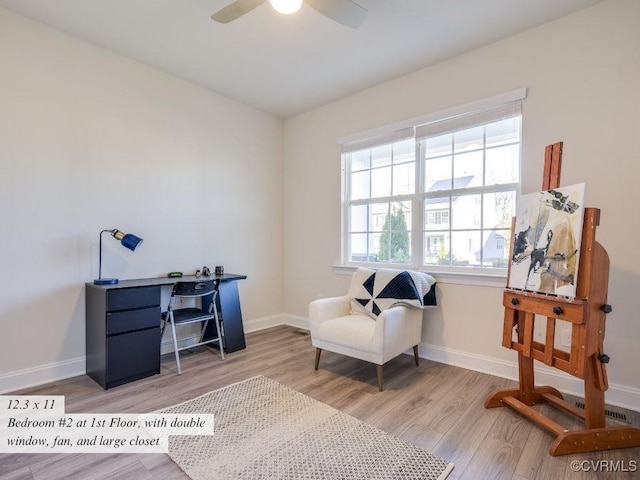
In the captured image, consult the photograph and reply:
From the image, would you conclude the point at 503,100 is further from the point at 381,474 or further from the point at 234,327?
the point at 234,327

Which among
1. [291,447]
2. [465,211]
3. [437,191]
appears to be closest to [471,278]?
[465,211]

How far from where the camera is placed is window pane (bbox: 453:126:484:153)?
288 cm

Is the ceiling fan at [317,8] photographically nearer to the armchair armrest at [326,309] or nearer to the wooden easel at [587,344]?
the wooden easel at [587,344]

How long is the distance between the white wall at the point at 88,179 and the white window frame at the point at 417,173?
1.26 m

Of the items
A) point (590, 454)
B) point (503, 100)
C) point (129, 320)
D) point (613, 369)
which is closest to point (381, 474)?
point (590, 454)

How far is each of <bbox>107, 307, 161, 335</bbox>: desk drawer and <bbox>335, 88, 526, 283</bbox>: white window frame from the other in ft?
6.40

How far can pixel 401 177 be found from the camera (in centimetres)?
340

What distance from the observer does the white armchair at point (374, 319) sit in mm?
2477

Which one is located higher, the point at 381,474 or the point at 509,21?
the point at 509,21

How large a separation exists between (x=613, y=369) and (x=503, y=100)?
2.10 m

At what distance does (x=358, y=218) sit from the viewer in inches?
149

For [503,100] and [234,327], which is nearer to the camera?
[503,100]

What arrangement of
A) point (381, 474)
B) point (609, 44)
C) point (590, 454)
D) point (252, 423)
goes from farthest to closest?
point (609, 44) < point (252, 423) < point (590, 454) < point (381, 474)

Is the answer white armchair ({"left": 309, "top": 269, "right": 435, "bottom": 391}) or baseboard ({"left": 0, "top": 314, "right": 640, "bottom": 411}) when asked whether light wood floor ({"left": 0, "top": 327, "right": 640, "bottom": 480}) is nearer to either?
baseboard ({"left": 0, "top": 314, "right": 640, "bottom": 411})
